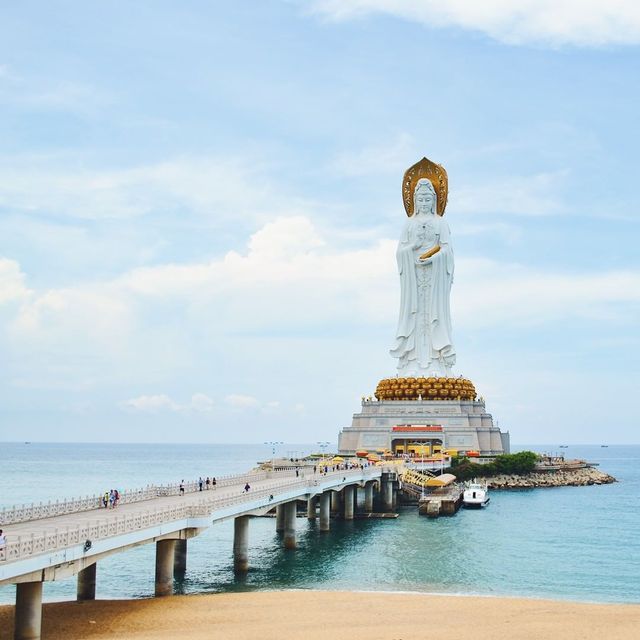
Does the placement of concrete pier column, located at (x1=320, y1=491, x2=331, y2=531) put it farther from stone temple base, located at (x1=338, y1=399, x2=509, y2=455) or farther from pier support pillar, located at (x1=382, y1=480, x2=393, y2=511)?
stone temple base, located at (x1=338, y1=399, x2=509, y2=455)

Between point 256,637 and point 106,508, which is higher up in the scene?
point 106,508

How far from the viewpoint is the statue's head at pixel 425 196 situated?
70562 mm

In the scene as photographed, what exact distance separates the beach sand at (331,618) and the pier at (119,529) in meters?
1.42

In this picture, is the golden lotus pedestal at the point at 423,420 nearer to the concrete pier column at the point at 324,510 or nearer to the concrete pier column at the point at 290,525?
the concrete pier column at the point at 324,510

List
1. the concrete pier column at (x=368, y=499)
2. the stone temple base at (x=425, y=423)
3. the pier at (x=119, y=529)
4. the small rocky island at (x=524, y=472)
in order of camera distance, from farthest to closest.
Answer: the stone temple base at (x=425, y=423), the small rocky island at (x=524, y=472), the concrete pier column at (x=368, y=499), the pier at (x=119, y=529)

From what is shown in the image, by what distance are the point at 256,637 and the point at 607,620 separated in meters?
8.56

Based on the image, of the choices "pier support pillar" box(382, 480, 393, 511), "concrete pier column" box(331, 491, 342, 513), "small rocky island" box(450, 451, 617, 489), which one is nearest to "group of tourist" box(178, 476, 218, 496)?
"concrete pier column" box(331, 491, 342, 513)

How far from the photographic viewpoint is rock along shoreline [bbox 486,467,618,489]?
2332 inches

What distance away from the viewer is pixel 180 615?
21.7m

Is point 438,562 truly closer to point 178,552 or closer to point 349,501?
point 178,552

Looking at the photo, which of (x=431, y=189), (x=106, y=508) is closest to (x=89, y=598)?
(x=106, y=508)

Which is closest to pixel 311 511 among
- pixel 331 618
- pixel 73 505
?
pixel 73 505

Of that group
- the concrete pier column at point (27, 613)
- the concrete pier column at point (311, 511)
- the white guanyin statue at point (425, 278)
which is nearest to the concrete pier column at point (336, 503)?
the concrete pier column at point (311, 511)

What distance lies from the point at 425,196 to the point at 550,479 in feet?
76.4
